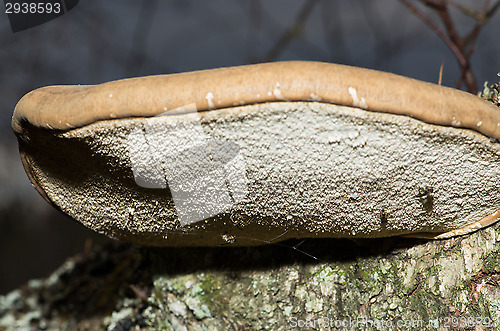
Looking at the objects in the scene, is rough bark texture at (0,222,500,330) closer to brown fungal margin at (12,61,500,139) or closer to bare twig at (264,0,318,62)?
brown fungal margin at (12,61,500,139)

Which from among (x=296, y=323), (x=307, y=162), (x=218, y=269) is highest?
(x=307, y=162)

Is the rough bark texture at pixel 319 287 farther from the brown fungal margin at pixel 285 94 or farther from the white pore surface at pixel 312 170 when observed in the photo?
the brown fungal margin at pixel 285 94

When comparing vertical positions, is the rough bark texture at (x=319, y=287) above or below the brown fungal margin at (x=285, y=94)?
below

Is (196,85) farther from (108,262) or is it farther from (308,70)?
(108,262)

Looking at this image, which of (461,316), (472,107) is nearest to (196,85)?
(472,107)

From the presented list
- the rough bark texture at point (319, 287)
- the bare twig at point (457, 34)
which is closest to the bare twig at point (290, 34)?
the bare twig at point (457, 34)

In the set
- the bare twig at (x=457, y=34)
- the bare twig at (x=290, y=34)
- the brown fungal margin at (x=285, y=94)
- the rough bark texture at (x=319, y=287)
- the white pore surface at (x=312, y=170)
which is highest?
the bare twig at (x=290, y=34)

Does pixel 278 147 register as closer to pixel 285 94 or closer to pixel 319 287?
pixel 285 94
